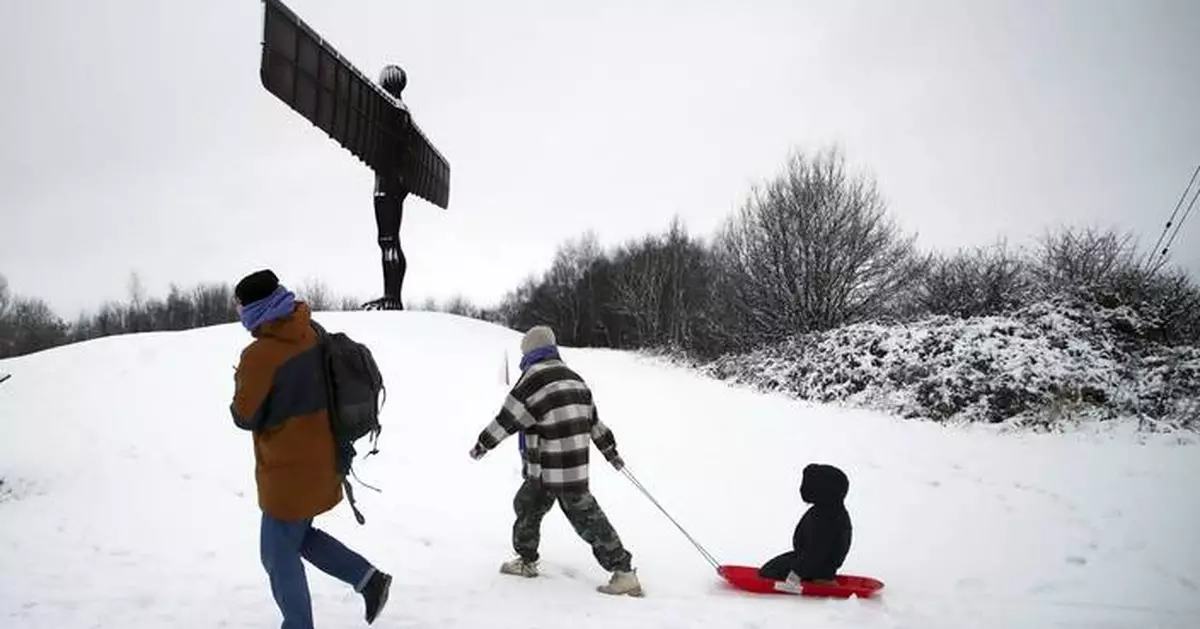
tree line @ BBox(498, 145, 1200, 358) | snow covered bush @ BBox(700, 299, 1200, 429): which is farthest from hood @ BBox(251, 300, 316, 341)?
tree line @ BBox(498, 145, 1200, 358)

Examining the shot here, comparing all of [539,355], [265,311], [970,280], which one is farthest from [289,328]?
[970,280]

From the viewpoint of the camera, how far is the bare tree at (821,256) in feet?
66.3

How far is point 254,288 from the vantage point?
3258 millimetres

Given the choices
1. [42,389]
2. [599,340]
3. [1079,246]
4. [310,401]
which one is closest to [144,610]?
[310,401]

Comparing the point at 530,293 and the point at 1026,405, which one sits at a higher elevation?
the point at 530,293

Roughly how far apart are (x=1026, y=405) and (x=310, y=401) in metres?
9.21

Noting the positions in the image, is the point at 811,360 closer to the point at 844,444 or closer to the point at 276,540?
the point at 844,444

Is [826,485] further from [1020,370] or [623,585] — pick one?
[1020,370]

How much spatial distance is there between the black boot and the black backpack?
49 centimetres

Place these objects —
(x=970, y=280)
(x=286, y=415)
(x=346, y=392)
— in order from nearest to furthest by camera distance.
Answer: (x=286, y=415)
(x=346, y=392)
(x=970, y=280)

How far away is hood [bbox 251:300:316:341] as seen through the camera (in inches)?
127

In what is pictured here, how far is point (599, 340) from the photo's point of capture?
5238cm

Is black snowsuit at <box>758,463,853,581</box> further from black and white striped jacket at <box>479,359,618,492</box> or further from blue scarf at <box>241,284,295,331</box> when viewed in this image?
blue scarf at <box>241,284,295,331</box>

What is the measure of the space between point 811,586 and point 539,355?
235 centimetres
